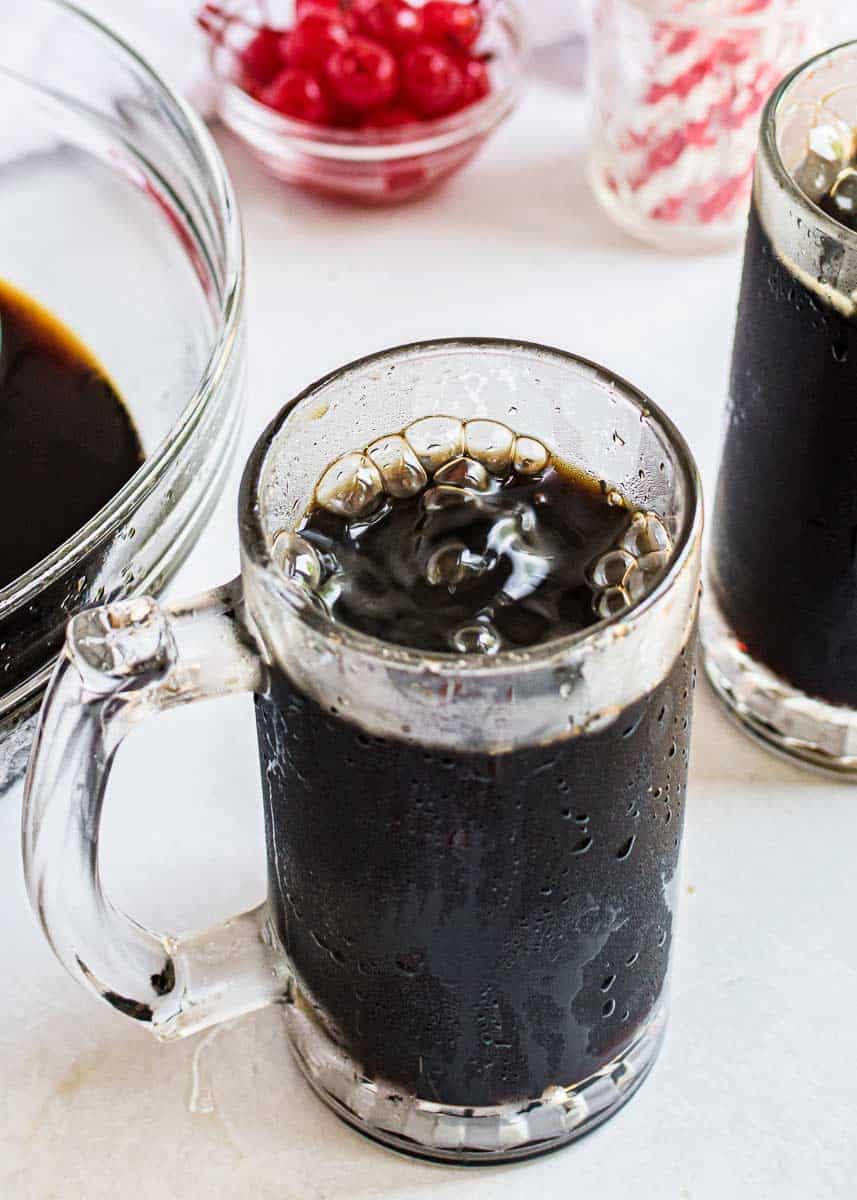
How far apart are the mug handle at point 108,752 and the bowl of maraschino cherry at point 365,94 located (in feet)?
1.81

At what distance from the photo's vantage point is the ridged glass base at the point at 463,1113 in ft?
2.03

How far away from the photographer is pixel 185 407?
2.39ft

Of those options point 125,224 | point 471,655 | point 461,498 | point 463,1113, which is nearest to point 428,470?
point 461,498

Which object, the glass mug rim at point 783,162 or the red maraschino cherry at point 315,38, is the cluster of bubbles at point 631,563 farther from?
the red maraschino cherry at point 315,38

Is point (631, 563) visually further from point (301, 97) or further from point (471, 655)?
point (301, 97)

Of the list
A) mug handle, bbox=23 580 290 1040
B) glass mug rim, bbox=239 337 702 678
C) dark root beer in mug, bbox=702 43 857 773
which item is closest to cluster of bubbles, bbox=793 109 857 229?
dark root beer in mug, bbox=702 43 857 773

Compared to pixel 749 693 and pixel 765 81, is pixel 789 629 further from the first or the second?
pixel 765 81

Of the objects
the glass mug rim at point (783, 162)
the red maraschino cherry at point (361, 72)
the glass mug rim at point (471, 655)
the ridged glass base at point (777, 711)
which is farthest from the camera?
the red maraschino cherry at point (361, 72)

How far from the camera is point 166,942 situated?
61cm

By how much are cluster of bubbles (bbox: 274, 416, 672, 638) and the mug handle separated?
1.6 inches

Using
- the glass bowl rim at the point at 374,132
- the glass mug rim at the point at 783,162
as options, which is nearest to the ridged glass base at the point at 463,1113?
the glass mug rim at the point at 783,162

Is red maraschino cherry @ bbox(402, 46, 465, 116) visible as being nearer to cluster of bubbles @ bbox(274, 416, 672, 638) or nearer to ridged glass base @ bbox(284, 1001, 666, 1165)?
cluster of bubbles @ bbox(274, 416, 672, 638)

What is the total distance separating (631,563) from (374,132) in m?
0.55

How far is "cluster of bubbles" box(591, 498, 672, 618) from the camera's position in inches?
21.2
